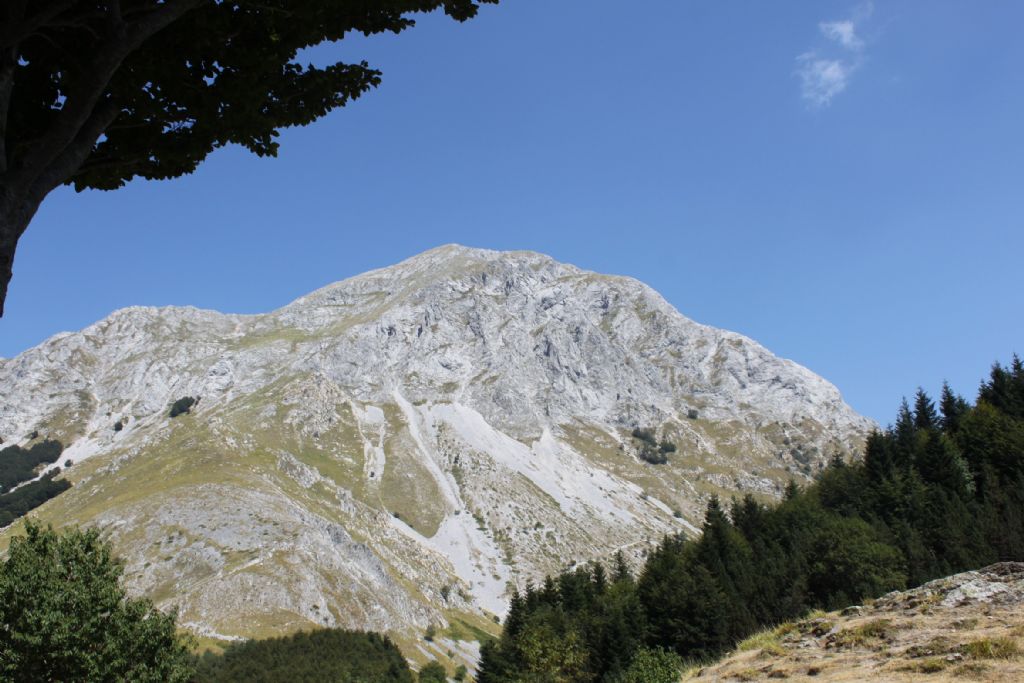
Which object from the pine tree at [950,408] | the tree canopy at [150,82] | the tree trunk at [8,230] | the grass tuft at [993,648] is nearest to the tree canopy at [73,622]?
the tree canopy at [150,82]

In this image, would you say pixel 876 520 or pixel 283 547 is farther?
pixel 283 547

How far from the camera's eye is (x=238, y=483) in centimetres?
15375

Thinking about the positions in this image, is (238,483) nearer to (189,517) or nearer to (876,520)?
(189,517)

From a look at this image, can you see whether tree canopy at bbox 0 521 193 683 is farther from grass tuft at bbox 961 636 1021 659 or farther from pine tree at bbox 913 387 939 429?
pine tree at bbox 913 387 939 429

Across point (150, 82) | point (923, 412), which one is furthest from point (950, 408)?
point (150, 82)

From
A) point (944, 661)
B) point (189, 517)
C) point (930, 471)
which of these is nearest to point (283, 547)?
point (189, 517)

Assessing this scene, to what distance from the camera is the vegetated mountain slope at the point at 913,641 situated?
1388 centimetres

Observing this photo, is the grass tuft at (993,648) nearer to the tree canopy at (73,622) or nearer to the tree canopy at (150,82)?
the tree canopy at (150,82)

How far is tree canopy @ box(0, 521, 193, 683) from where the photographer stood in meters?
27.2

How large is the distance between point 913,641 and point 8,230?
2260 cm

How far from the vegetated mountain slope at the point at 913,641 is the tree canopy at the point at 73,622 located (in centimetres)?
2767

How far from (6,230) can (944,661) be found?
64.0 ft

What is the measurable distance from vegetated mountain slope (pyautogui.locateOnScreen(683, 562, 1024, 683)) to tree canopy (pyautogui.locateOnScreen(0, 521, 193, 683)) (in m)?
27.7

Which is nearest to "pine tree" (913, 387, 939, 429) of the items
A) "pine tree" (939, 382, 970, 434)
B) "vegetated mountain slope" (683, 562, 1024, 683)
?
"pine tree" (939, 382, 970, 434)
